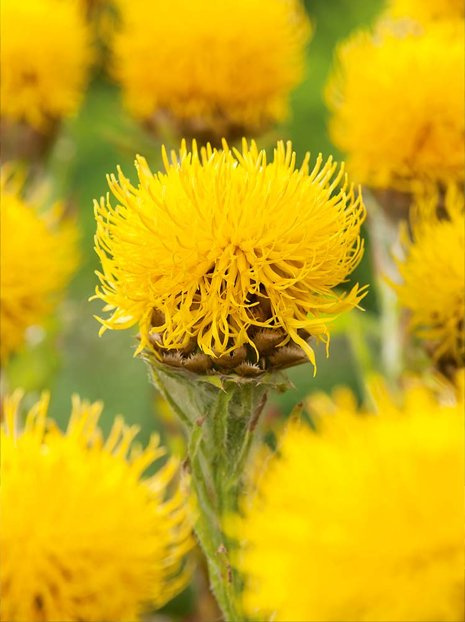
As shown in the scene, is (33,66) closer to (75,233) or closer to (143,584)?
(75,233)

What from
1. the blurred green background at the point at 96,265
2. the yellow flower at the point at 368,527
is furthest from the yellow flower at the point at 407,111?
the yellow flower at the point at 368,527

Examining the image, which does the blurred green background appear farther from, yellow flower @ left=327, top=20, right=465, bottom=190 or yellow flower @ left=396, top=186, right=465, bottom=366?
yellow flower @ left=396, top=186, right=465, bottom=366

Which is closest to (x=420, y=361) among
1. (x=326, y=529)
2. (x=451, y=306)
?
(x=451, y=306)

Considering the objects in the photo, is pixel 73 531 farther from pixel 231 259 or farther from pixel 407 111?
pixel 407 111

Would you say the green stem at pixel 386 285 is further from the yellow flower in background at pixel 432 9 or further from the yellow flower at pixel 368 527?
the yellow flower at pixel 368 527

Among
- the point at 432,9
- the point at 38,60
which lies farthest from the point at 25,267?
the point at 432,9

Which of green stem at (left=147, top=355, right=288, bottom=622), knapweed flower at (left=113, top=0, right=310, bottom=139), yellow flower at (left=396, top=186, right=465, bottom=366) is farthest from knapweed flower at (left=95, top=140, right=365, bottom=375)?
knapweed flower at (left=113, top=0, right=310, bottom=139)
